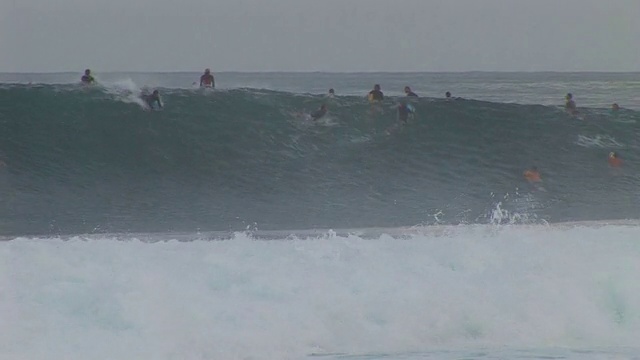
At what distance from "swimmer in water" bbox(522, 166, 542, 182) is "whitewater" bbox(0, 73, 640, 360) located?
0.36ft

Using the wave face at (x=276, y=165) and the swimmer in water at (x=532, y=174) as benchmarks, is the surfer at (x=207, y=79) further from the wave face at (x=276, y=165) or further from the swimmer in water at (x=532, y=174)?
the swimmer in water at (x=532, y=174)

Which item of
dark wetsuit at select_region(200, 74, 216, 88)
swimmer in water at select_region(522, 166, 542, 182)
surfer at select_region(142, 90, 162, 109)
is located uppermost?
dark wetsuit at select_region(200, 74, 216, 88)

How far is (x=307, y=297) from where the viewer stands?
5.98m

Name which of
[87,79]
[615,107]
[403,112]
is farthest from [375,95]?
[615,107]

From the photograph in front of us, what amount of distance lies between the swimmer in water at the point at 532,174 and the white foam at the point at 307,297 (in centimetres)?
374

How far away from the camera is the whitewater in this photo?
5.59m

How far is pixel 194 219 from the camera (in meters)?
9.18

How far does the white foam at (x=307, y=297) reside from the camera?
538cm

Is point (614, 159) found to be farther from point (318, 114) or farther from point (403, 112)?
point (318, 114)

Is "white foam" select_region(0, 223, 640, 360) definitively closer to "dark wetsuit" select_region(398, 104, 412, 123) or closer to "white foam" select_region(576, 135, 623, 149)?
"dark wetsuit" select_region(398, 104, 412, 123)

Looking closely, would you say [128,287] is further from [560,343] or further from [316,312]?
[560,343]

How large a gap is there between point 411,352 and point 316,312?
2.06 feet

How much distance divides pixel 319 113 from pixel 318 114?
29mm

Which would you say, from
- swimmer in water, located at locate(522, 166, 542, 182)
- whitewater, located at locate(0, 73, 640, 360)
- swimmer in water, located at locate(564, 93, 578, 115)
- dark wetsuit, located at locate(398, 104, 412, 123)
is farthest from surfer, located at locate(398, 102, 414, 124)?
swimmer in water, located at locate(564, 93, 578, 115)
